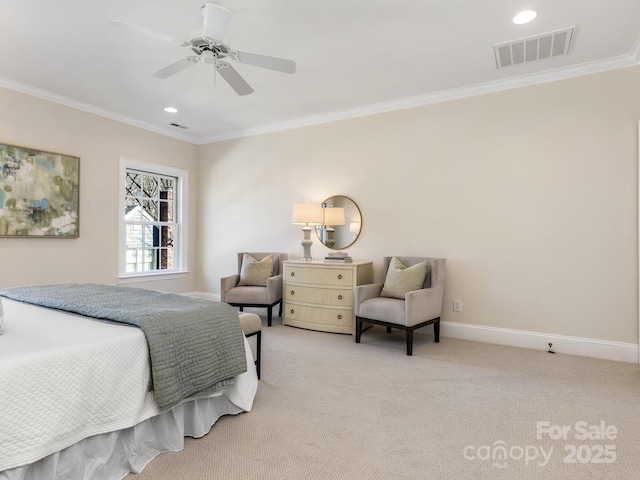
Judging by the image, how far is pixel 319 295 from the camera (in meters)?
4.26

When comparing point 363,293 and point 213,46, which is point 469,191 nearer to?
point 363,293

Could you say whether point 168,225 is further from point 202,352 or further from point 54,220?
point 202,352

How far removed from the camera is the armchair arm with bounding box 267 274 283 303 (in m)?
4.55

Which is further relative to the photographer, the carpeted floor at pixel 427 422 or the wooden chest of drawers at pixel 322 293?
the wooden chest of drawers at pixel 322 293

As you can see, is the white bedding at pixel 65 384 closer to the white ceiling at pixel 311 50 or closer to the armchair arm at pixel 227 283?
the white ceiling at pixel 311 50

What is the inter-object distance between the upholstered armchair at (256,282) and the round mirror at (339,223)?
65cm

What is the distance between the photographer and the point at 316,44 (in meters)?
3.06

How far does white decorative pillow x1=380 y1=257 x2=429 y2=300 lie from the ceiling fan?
2.18 m

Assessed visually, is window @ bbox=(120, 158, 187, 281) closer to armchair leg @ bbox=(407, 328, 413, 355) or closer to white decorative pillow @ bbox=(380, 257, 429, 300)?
white decorative pillow @ bbox=(380, 257, 429, 300)

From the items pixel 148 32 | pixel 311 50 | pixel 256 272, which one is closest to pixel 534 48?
pixel 311 50

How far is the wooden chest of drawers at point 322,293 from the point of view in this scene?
410cm

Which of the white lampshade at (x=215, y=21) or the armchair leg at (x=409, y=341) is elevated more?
the white lampshade at (x=215, y=21)

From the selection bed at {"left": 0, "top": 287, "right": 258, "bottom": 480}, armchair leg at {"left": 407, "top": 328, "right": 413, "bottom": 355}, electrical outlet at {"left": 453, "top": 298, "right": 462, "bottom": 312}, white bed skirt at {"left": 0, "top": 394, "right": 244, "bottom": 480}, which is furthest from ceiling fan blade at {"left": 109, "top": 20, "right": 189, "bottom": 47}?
electrical outlet at {"left": 453, "top": 298, "right": 462, "bottom": 312}

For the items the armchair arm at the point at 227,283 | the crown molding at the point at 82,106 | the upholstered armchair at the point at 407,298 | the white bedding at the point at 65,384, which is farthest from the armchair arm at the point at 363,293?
the crown molding at the point at 82,106
